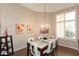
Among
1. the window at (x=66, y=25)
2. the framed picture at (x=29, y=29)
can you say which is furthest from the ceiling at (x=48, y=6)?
the framed picture at (x=29, y=29)

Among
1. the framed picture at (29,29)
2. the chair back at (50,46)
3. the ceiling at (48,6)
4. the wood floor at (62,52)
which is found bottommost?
the wood floor at (62,52)

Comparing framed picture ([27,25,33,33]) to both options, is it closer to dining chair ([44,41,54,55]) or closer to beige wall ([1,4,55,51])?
beige wall ([1,4,55,51])

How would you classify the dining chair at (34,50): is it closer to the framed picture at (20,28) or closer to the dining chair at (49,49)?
the dining chair at (49,49)

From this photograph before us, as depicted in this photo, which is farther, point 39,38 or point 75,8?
point 39,38

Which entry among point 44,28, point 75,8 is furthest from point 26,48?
point 75,8

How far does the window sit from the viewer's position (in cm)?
262

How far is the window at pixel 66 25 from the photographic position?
262 centimetres

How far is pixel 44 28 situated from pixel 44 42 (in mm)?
373

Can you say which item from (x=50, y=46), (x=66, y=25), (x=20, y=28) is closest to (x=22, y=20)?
(x=20, y=28)

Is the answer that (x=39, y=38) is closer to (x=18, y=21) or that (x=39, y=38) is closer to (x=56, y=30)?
(x=56, y=30)

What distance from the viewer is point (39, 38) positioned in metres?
2.70

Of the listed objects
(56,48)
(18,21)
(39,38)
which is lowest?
(56,48)

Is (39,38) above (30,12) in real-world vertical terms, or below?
below

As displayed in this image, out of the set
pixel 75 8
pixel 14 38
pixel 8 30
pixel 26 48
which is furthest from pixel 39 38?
pixel 75 8
